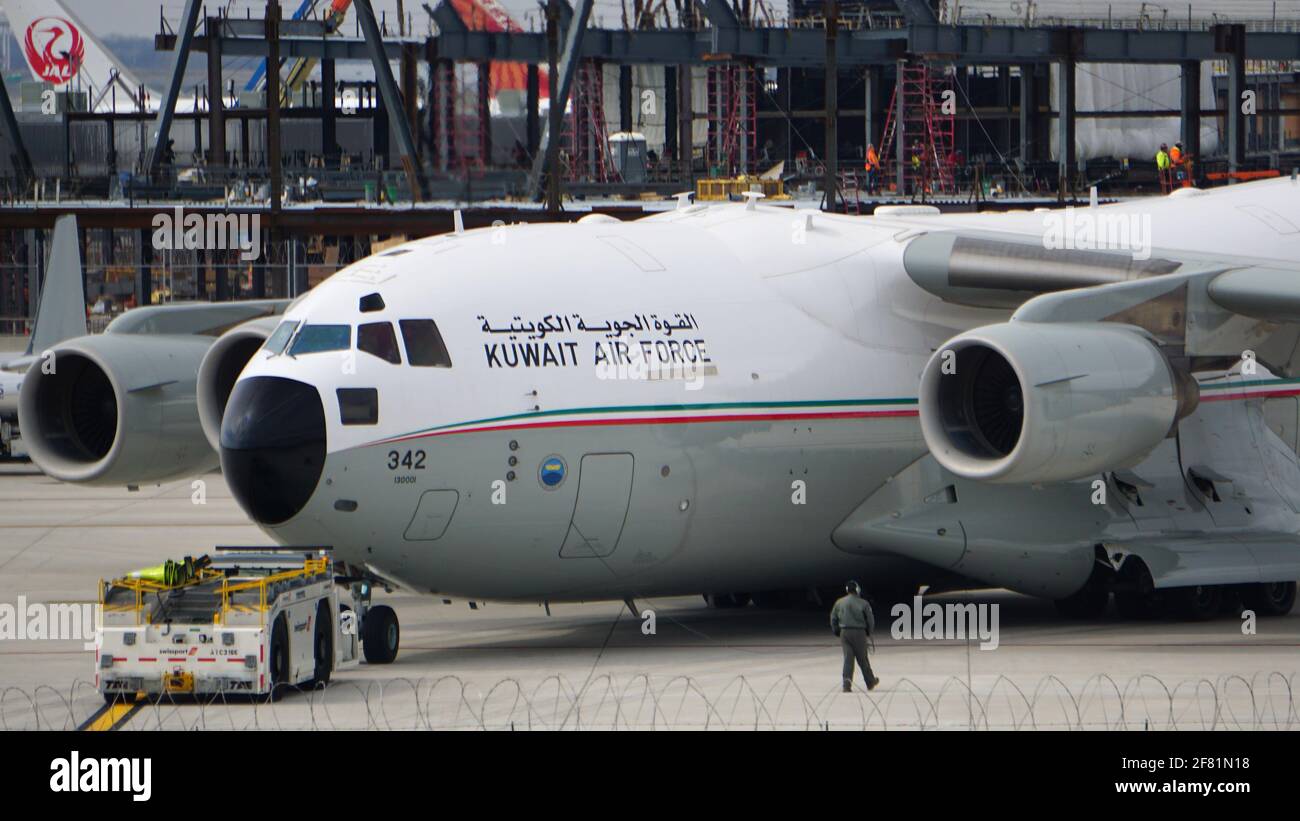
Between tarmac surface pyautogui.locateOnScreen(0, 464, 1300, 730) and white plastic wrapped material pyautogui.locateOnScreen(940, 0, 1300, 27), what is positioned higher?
white plastic wrapped material pyautogui.locateOnScreen(940, 0, 1300, 27)

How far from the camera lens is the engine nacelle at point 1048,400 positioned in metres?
17.1

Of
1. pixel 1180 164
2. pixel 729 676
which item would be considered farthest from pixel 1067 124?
pixel 729 676

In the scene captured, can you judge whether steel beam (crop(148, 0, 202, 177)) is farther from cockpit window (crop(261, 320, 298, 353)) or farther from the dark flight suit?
the dark flight suit

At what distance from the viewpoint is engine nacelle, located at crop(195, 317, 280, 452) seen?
2078cm

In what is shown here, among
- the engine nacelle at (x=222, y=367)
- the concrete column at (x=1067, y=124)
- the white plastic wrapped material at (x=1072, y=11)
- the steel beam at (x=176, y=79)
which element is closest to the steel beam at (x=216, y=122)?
the steel beam at (x=176, y=79)

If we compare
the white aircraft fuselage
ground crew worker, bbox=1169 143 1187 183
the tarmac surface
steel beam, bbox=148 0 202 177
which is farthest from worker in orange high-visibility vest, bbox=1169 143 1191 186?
the white aircraft fuselage

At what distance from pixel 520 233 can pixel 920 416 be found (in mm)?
4273

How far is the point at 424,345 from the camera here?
58.2 feet

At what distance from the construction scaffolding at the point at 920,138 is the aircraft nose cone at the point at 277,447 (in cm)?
4755

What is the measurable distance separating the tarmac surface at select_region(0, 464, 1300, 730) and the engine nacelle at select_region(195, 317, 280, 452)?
2.70 meters

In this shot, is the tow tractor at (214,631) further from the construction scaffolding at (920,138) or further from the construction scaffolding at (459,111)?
the construction scaffolding at (459,111)

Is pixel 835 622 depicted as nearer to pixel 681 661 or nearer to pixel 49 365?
pixel 681 661

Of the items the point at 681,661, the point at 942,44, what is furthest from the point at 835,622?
the point at 942,44

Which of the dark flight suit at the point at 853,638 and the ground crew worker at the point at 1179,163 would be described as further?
the ground crew worker at the point at 1179,163
